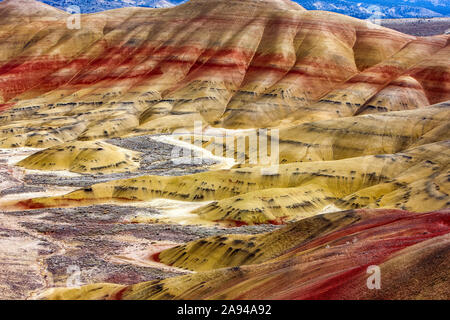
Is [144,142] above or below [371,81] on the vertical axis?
below

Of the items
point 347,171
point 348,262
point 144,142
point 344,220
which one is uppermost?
point 348,262

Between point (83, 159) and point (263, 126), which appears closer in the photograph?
point (83, 159)

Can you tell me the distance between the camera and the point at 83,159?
107625 mm

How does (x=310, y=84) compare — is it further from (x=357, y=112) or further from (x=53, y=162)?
(x=53, y=162)

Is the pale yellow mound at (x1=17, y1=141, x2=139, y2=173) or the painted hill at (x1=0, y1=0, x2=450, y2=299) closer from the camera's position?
the painted hill at (x1=0, y1=0, x2=450, y2=299)

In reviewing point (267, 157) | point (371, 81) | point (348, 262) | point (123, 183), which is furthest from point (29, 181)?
point (371, 81)

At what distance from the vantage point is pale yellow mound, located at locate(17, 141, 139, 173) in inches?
4166

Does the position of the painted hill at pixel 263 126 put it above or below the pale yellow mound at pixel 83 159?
above

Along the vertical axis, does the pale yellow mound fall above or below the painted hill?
below

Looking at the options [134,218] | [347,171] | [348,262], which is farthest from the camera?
[347,171]

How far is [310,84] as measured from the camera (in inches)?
5989

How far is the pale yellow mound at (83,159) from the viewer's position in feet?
347

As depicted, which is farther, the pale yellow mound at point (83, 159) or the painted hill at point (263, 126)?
the pale yellow mound at point (83, 159)
